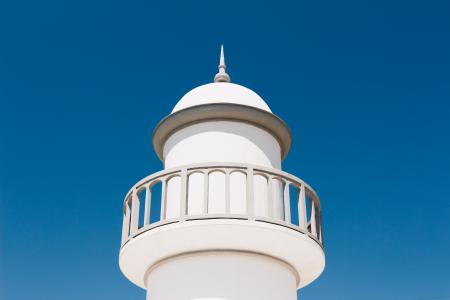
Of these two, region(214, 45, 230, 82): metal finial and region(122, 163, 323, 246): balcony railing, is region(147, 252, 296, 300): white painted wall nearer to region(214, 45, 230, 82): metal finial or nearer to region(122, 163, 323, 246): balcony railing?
region(122, 163, 323, 246): balcony railing

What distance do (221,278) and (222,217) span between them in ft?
4.05

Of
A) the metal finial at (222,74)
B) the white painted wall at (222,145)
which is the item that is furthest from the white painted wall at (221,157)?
the metal finial at (222,74)

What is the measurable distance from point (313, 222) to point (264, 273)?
4.47 feet

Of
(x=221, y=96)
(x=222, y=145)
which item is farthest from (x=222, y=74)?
(x=222, y=145)

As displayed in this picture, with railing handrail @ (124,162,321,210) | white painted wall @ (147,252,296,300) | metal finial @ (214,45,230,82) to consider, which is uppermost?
metal finial @ (214,45,230,82)

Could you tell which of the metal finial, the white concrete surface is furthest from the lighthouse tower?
the metal finial

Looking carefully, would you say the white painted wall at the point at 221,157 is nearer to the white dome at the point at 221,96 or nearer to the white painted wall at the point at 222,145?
the white painted wall at the point at 222,145

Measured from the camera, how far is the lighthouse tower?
10.8 m

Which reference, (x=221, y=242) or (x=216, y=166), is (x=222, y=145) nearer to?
(x=216, y=166)

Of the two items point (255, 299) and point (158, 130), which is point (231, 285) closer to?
point (255, 299)

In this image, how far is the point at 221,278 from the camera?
36.1 ft

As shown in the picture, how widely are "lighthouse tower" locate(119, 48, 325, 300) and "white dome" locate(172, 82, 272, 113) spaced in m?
0.09

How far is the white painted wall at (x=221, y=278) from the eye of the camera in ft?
35.8

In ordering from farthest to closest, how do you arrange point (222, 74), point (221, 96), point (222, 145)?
point (222, 74) < point (221, 96) < point (222, 145)
